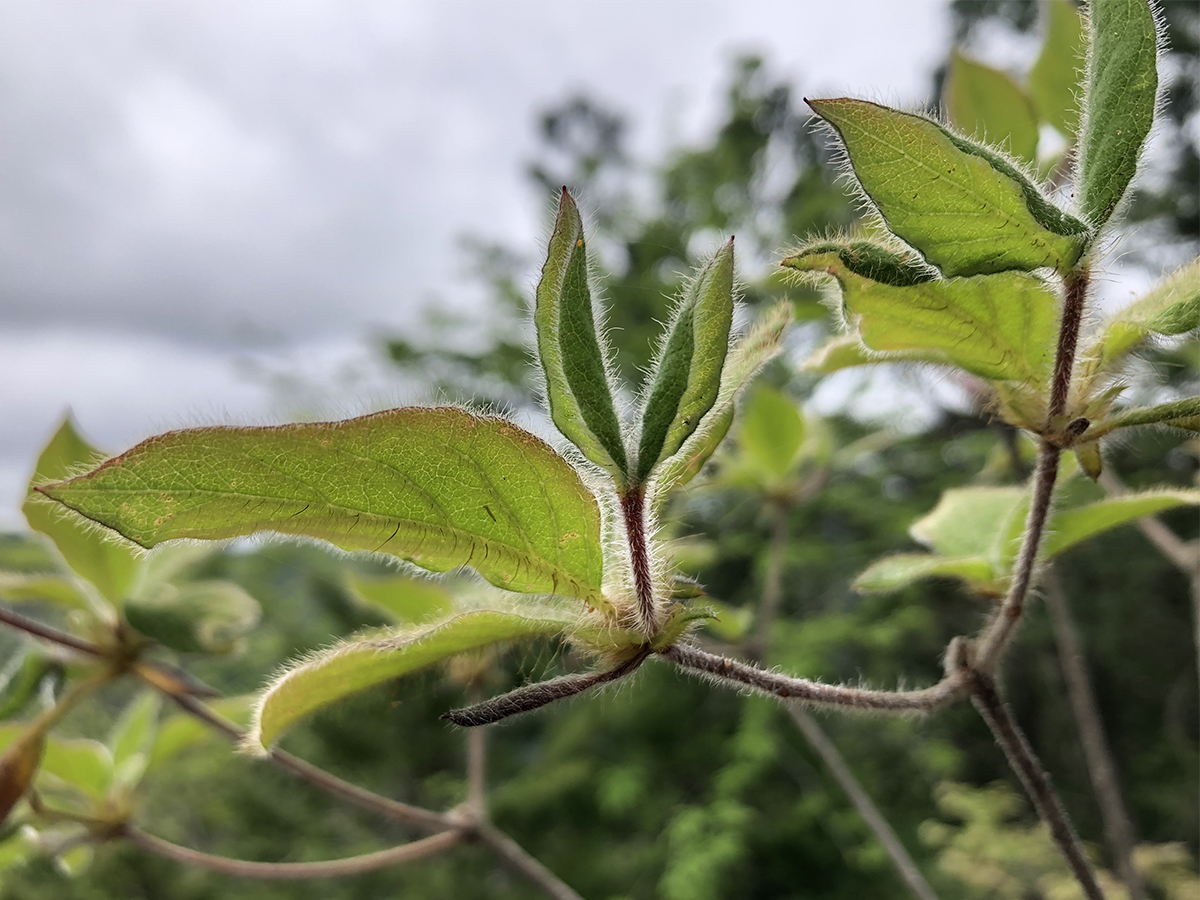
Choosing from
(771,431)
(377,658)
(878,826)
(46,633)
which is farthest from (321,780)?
(771,431)

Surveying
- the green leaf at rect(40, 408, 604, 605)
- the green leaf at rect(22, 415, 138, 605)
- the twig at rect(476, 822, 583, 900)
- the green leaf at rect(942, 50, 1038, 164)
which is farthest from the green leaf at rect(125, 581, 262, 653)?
the green leaf at rect(942, 50, 1038, 164)

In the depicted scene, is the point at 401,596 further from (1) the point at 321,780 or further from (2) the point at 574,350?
Result: (2) the point at 574,350

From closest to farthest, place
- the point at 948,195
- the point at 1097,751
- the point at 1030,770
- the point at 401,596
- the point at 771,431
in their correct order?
the point at 948,195
the point at 1030,770
the point at 1097,751
the point at 401,596
the point at 771,431

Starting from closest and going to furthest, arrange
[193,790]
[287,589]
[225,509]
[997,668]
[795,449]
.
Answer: [225,509] → [997,668] → [795,449] → [193,790] → [287,589]

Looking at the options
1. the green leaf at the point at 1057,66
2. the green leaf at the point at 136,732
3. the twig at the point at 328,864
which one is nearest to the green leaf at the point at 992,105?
the green leaf at the point at 1057,66

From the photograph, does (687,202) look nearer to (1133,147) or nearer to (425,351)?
(425,351)

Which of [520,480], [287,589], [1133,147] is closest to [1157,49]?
[1133,147]
